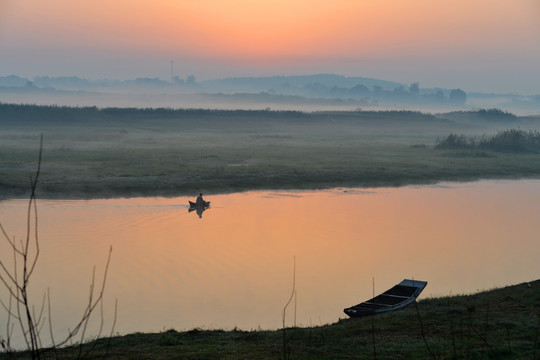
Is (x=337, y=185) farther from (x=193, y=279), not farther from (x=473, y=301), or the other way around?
(x=473, y=301)

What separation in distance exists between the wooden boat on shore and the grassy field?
24867 mm

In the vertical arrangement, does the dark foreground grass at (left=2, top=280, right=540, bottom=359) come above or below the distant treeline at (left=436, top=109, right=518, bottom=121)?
below

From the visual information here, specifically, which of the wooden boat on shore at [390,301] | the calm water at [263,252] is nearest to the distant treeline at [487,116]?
the calm water at [263,252]

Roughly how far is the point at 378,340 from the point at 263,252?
12.0 metres

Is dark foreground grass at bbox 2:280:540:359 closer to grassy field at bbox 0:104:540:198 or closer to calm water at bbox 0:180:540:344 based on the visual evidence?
calm water at bbox 0:180:540:344

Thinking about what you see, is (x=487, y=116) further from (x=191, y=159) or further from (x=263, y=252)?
(x=263, y=252)

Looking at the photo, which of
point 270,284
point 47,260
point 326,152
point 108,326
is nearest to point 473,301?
point 270,284

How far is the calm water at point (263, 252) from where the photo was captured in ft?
59.2

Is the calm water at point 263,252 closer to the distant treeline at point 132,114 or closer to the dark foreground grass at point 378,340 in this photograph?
the dark foreground grass at point 378,340

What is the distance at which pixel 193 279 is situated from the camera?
20.6 metres

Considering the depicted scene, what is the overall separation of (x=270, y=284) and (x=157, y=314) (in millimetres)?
4441

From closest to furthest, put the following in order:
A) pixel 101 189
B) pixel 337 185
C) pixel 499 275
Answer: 1. pixel 499 275
2. pixel 101 189
3. pixel 337 185

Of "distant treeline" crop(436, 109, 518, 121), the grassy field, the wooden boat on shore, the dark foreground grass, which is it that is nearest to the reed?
the dark foreground grass

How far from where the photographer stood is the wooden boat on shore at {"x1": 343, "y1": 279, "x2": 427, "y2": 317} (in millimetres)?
15195
